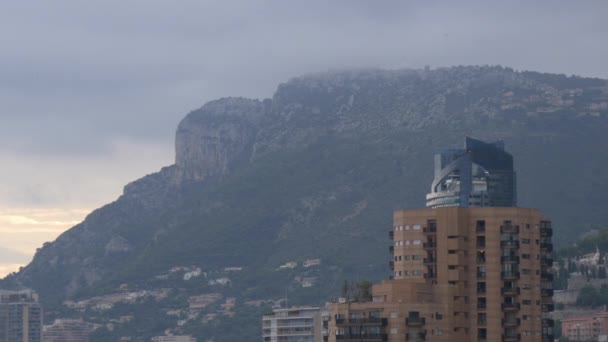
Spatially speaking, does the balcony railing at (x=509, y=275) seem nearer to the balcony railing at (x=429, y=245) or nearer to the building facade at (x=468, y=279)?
the building facade at (x=468, y=279)

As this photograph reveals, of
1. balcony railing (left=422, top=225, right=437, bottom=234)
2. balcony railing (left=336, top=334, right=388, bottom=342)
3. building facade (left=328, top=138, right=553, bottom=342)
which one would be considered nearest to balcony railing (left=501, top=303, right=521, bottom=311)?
building facade (left=328, top=138, right=553, bottom=342)

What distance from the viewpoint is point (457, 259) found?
649 feet

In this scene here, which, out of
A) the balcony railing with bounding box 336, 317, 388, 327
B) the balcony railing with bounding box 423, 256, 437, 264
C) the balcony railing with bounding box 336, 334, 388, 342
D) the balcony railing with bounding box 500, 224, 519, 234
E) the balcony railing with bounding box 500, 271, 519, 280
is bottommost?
the balcony railing with bounding box 336, 334, 388, 342

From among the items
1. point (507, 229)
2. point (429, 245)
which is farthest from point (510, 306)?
point (429, 245)

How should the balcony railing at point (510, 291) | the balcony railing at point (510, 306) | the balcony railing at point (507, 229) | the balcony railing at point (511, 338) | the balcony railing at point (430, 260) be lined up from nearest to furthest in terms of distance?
the balcony railing at point (511, 338) < the balcony railing at point (510, 306) < the balcony railing at point (510, 291) < the balcony railing at point (507, 229) < the balcony railing at point (430, 260)

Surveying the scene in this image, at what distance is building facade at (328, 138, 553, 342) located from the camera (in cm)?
19562

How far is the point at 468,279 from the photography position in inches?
7790

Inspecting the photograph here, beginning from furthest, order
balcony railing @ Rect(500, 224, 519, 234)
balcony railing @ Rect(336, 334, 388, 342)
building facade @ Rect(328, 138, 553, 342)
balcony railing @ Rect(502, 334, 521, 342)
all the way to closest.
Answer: balcony railing @ Rect(500, 224, 519, 234) < balcony railing @ Rect(502, 334, 521, 342) < building facade @ Rect(328, 138, 553, 342) < balcony railing @ Rect(336, 334, 388, 342)

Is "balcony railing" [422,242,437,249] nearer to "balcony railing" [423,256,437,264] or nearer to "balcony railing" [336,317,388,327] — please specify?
"balcony railing" [423,256,437,264]

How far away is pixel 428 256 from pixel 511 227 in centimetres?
675

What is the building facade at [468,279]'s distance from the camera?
196 meters

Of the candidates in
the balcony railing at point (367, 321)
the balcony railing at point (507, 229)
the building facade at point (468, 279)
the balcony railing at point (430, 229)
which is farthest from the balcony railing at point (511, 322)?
the balcony railing at point (367, 321)

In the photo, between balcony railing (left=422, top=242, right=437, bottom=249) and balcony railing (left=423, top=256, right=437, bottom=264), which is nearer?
balcony railing (left=423, top=256, right=437, bottom=264)

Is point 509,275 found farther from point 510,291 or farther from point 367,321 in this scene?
point 367,321
